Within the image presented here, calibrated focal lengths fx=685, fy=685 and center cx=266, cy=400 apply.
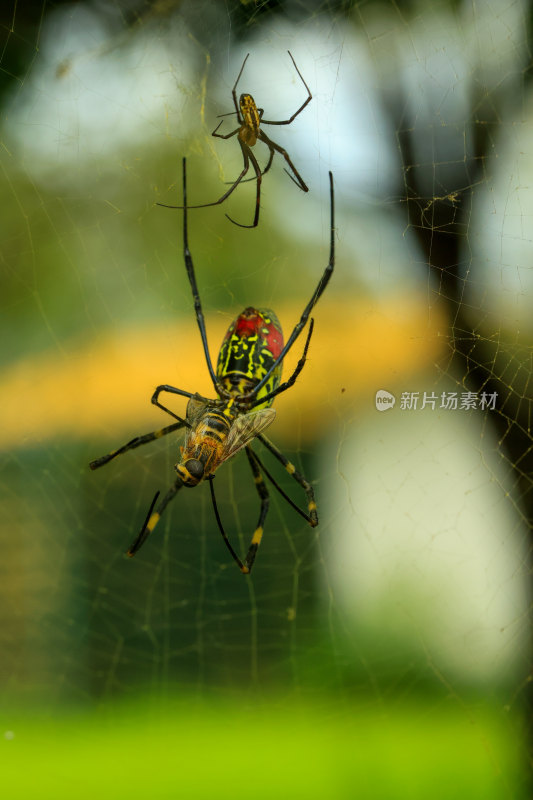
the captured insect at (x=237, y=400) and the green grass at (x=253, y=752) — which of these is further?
the green grass at (x=253, y=752)

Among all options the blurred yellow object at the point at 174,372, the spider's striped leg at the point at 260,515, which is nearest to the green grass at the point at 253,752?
the blurred yellow object at the point at 174,372

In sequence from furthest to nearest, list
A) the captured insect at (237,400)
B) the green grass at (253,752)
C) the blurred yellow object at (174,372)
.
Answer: the green grass at (253,752), the blurred yellow object at (174,372), the captured insect at (237,400)

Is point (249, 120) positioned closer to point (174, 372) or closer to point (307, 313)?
point (307, 313)

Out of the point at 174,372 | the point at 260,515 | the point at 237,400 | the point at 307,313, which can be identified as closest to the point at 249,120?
the point at 307,313

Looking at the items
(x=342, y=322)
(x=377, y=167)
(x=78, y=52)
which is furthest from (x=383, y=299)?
(x=78, y=52)

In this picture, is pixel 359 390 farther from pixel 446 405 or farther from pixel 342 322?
pixel 446 405

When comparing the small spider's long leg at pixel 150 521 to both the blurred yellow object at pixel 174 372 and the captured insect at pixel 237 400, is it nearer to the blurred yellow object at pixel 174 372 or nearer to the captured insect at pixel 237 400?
the captured insect at pixel 237 400

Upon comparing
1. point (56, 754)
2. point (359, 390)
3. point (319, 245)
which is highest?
point (319, 245)
